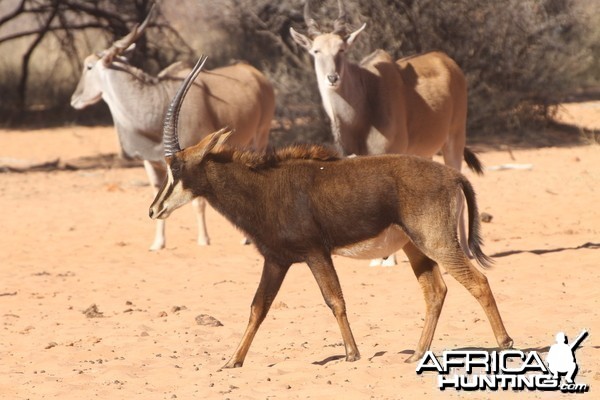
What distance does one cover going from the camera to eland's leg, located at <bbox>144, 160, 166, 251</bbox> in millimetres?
12805

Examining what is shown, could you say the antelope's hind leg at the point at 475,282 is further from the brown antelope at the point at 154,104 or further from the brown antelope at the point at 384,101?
the brown antelope at the point at 154,104

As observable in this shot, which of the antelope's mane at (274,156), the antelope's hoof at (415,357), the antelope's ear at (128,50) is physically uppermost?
the antelope's mane at (274,156)

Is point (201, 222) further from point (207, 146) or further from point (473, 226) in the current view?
point (473, 226)

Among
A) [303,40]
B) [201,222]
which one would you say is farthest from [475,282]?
[201,222]

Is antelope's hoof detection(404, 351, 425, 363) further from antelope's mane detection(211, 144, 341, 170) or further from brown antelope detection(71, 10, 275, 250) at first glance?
brown antelope detection(71, 10, 275, 250)

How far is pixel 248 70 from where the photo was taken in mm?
14531

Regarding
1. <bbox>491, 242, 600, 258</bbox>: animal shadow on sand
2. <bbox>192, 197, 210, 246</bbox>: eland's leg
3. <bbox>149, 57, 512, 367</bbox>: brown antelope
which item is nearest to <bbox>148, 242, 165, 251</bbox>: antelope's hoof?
<bbox>192, 197, 210, 246</bbox>: eland's leg

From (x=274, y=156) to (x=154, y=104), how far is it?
6388 mm

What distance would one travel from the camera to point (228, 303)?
32.4 feet

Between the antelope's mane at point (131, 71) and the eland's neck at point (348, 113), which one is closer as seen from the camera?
the eland's neck at point (348, 113)

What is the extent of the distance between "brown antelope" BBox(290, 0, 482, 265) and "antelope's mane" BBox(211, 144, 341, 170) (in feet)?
13.1

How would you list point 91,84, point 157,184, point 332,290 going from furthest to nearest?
point 91,84
point 157,184
point 332,290

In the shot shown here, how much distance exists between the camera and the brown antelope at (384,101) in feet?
37.3

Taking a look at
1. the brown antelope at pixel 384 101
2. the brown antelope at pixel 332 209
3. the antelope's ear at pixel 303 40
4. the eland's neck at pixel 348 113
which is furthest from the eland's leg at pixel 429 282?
the antelope's ear at pixel 303 40
